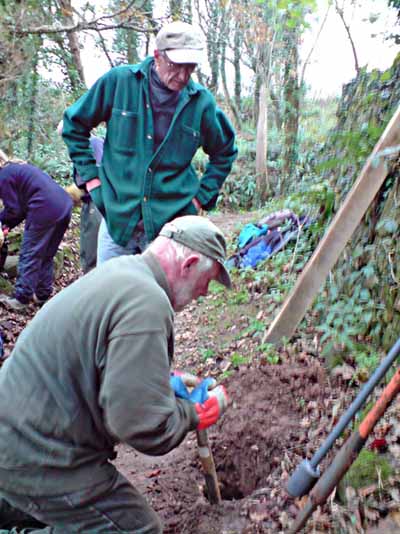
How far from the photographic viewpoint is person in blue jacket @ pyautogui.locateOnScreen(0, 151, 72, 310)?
5.98 meters

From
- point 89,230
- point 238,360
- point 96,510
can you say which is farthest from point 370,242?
point 89,230

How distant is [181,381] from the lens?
262cm

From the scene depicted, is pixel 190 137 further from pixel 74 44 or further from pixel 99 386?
pixel 74 44

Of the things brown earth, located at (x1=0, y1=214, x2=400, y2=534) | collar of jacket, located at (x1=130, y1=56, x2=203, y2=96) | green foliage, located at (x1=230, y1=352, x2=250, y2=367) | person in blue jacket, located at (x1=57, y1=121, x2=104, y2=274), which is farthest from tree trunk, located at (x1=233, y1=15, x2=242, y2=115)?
brown earth, located at (x1=0, y1=214, x2=400, y2=534)

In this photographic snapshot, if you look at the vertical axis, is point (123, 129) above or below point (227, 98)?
above

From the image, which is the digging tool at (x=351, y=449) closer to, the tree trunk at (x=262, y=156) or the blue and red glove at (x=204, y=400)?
the blue and red glove at (x=204, y=400)

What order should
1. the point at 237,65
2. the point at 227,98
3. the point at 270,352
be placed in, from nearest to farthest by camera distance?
the point at 270,352, the point at 227,98, the point at 237,65

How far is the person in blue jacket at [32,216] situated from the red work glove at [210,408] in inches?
164

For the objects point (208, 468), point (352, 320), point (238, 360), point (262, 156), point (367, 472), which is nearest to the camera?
point (367, 472)

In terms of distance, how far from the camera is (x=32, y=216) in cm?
608

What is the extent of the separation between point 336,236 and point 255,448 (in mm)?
1609

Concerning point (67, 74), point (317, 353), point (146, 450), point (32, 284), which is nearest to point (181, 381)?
point (146, 450)

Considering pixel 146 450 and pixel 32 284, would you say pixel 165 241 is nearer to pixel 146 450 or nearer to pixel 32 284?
pixel 146 450

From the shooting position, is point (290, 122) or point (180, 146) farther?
point (290, 122)
